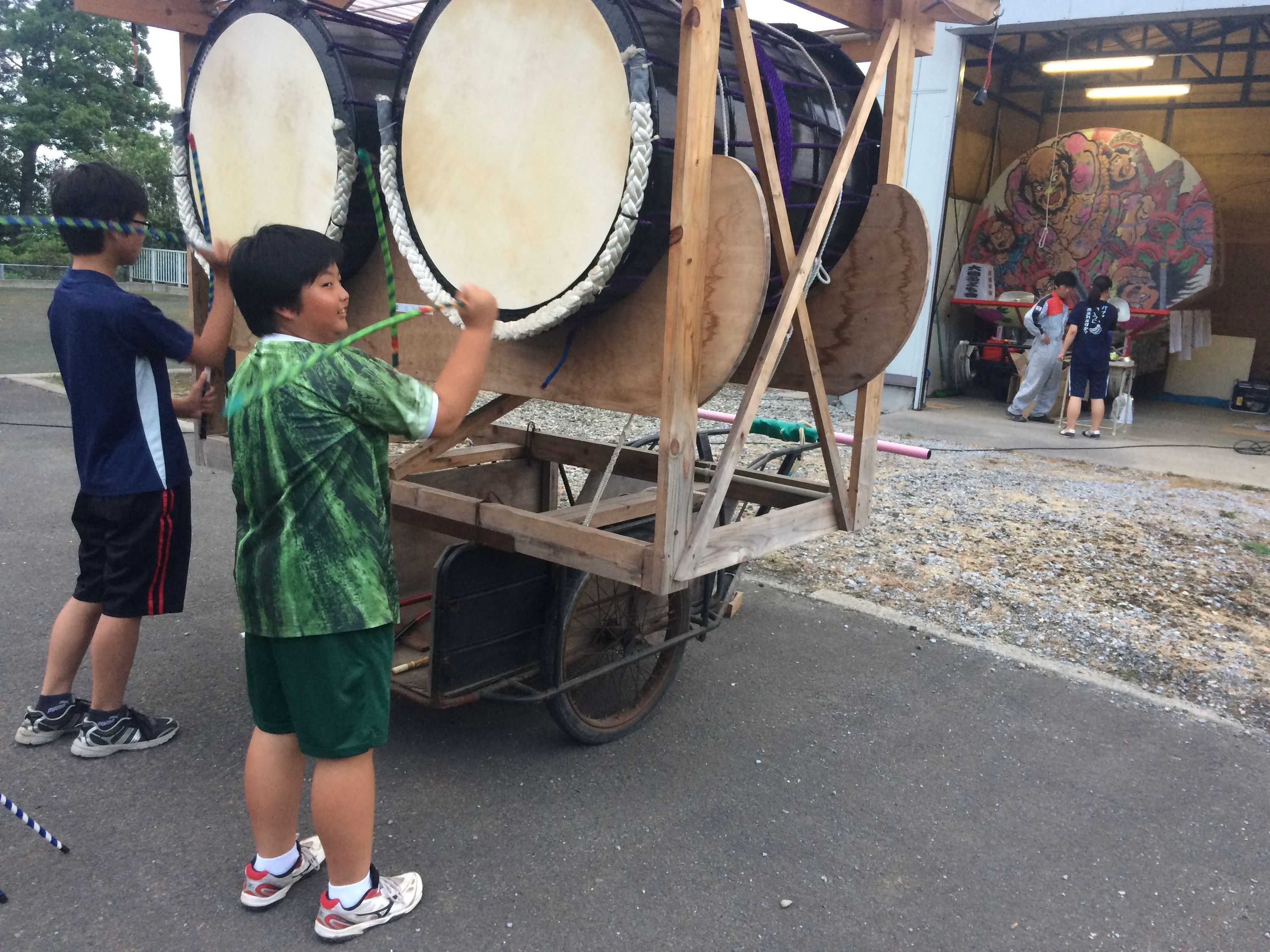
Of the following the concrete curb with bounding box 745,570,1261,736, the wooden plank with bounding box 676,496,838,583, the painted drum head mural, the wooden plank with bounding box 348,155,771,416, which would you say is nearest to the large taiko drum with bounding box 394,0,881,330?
the wooden plank with bounding box 348,155,771,416

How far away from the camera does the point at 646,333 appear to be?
2.30 metres

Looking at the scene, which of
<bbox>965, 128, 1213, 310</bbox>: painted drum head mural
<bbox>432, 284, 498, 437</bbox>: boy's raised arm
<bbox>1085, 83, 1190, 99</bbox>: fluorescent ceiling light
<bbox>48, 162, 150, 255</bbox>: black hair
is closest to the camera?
<bbox>432, 284, 498, 437</bbox>: boy's raised arm

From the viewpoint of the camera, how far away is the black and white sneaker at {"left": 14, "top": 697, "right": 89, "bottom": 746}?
2.67 meters

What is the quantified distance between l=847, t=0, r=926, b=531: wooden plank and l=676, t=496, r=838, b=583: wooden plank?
14 cm

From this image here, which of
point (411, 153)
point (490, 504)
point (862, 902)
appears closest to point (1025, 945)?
point (862, 902)

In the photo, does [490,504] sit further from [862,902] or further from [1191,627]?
[1191,627]

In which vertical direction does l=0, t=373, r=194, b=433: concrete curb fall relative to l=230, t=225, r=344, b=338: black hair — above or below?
below

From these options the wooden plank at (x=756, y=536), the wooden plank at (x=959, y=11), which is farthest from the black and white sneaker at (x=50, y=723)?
the wooden plank at (x=959, y=11)

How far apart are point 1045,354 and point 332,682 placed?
934 cm

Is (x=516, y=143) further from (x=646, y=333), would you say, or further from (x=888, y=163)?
(x=888, y=163)

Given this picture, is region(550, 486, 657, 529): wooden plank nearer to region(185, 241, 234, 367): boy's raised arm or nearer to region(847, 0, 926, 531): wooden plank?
region(847, 0, 926, 531): wooden plank

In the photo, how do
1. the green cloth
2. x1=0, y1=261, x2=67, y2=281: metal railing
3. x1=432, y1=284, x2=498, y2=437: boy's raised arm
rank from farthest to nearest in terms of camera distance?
x1=0, y1=261, x2=67, y2=281: metal railing < the green cloth < x1=432, y1=284, x2=498, y2=437: boy's raised arm

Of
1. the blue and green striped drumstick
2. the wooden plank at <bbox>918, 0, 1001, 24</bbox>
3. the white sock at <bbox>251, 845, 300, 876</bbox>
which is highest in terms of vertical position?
the wooden plank at <bbox>918, 0, 1001, 24</bbox>

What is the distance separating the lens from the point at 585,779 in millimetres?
2648
